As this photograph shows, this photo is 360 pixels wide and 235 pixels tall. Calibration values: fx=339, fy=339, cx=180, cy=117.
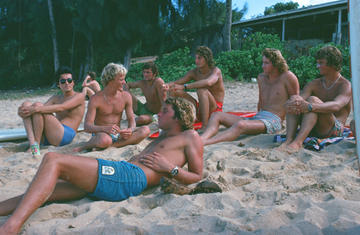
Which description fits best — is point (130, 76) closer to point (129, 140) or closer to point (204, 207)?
point (129, 140)

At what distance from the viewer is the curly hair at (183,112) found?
2.87m

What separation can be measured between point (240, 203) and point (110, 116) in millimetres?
2768

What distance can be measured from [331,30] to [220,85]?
14.7m

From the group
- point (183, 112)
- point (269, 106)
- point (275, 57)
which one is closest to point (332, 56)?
point (275, 57)

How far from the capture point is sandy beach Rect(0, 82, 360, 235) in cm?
211

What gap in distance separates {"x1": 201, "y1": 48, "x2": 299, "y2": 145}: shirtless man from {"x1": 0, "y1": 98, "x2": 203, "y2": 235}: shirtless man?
1660 mm

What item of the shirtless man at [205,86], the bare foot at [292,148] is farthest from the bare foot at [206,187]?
the shirtless man at [205,86]

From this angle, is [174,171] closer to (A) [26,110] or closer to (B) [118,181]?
(B) [118,181]

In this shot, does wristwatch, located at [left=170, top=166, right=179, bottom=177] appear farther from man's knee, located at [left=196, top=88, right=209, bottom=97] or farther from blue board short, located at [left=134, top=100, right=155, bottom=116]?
blue board short, located at [left=134, top=100, right=155, bottom=116]

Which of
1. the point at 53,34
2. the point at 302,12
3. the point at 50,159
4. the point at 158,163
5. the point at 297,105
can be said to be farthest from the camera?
the point at 53,34

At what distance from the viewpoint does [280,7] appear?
31.2 meters

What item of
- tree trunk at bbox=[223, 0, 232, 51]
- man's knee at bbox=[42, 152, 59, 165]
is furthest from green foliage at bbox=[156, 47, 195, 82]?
man's knee at bbox=[42, 152, 59, 165]

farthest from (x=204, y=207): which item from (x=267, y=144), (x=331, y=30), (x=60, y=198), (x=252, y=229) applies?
(x=331, y=30)

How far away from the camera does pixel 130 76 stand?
55.5ft
